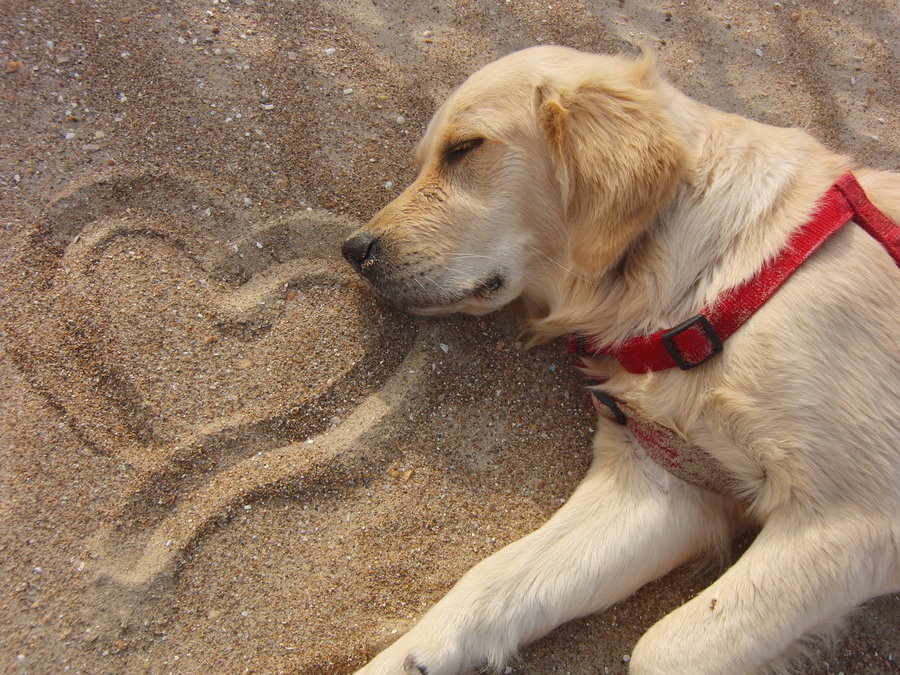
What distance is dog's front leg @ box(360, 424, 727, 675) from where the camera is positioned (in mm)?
1853

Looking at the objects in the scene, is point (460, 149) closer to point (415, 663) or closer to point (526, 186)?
point (526, 186)

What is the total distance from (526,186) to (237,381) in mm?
1288

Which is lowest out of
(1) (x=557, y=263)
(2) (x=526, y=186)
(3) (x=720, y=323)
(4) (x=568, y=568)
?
(4) (x=568, y=568)

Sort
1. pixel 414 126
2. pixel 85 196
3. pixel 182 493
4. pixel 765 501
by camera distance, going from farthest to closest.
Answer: pixel 414 126
pixel 85 196
pixel 182 493
pixel 765 501

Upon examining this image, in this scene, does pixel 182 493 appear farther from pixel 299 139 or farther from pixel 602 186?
pixel 602 186

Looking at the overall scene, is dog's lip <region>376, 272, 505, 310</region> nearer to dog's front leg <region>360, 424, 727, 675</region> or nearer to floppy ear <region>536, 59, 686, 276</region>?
floppy ear <region>536, 59, 686, 276</region>

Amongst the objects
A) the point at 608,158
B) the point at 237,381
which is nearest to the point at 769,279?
the point at 608,158

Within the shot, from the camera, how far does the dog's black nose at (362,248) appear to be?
212 cm

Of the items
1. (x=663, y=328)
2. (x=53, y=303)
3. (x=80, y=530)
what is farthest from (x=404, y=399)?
(x=53, y=303)

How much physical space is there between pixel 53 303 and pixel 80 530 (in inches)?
33.6

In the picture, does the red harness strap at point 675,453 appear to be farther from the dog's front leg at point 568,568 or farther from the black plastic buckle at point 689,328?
the black plastic buckle at point 689,328

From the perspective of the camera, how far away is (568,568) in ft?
6.33

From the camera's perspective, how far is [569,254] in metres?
2.05

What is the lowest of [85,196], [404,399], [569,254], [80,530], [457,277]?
[80,530]
